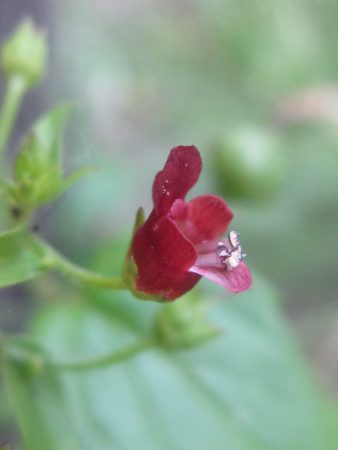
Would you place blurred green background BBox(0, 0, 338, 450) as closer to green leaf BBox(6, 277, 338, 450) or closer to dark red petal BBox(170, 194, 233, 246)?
green leaf BBox(6, 277, 338, 450)

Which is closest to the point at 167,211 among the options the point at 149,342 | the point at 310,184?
the point at 149,342

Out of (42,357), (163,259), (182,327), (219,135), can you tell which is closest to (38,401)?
(42,357)

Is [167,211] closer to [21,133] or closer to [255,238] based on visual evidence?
[21,133]

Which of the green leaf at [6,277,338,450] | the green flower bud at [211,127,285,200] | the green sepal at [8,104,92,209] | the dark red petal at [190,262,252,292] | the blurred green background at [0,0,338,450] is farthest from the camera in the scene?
the green flower bud at [211,127,285,200]

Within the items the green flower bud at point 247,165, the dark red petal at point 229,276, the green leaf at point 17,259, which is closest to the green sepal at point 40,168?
the green leaf at point 17,259

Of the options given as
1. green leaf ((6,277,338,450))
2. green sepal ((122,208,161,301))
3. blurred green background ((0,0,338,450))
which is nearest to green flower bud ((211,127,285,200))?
blurred green background ((0,0,338,450))
